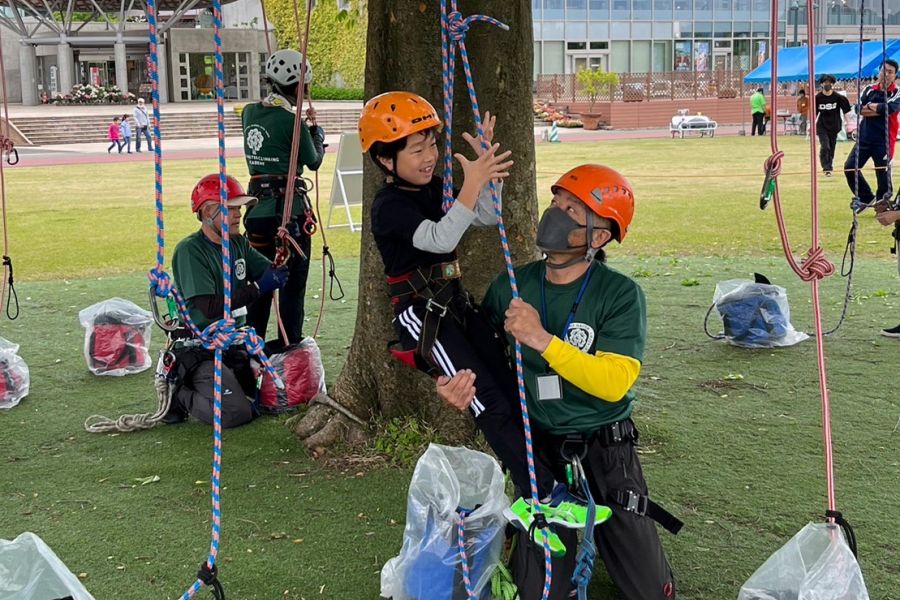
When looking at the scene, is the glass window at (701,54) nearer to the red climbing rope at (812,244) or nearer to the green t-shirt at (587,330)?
the red climbing rope at (812,244)

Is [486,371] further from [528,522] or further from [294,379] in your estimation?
[294,379]

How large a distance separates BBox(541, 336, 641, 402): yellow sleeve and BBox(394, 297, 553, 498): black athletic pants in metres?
0.44

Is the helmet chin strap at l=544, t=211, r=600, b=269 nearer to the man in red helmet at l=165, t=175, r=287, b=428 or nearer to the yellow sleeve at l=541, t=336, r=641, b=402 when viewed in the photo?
the yellow sleeve at l=541, t=336, r=641, b=402

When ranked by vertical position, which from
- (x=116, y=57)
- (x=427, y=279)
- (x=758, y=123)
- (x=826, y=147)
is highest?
(x=116, y=57)

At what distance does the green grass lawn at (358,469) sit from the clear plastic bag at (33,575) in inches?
29.8

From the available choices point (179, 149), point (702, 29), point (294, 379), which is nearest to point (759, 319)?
point (294, 379)

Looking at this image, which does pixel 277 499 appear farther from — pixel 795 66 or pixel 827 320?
pixel 795 66

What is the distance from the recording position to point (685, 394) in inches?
239

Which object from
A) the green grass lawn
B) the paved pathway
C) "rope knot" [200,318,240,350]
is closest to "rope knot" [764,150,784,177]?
the green grass lawn

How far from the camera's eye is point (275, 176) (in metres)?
6.67

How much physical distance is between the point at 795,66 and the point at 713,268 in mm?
23949

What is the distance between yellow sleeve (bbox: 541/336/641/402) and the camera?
3096mm

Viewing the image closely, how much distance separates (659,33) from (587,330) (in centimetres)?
5893

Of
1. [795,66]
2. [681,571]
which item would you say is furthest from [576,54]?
[681,571]
